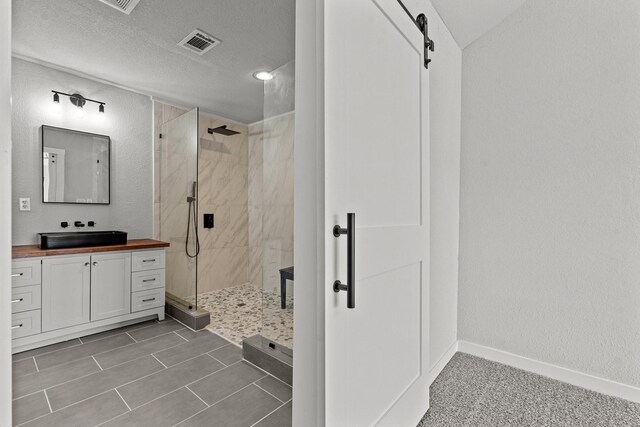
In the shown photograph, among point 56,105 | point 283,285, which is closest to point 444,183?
point 283,285

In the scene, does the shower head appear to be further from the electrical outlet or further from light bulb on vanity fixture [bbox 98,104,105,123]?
the electrical outlet

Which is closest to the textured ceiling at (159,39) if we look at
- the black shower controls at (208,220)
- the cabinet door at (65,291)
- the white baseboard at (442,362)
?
the black shower controls at (208,220)

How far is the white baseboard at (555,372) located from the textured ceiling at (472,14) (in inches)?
95.1

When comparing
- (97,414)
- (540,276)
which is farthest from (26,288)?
(540,276)

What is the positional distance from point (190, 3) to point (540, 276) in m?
3.06

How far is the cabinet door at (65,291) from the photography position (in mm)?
2514

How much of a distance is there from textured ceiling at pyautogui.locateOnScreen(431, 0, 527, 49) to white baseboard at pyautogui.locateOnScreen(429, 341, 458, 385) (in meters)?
2.39

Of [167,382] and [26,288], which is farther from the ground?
[26,288]

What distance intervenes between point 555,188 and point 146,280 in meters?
3.64

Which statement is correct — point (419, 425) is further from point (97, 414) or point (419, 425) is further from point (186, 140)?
point (186, 140)

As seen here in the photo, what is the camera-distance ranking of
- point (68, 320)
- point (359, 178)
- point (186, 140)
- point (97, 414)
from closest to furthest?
point (359, 178), point (97, 414), point (68, 320), point (186, 140)

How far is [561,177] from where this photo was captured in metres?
2.09

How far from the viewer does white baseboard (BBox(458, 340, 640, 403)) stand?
73.8 inches

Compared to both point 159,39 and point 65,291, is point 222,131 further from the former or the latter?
point 65,291
